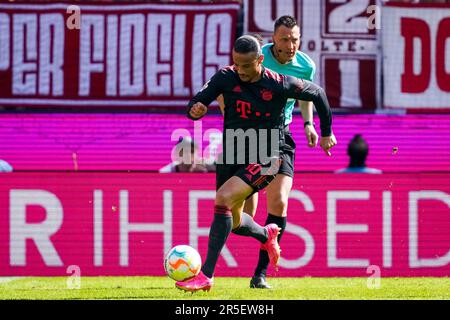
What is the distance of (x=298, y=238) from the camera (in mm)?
10531

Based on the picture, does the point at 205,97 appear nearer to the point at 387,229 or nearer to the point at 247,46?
the point at 247,46

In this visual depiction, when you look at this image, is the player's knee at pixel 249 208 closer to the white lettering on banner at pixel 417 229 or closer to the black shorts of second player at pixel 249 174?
the black shorts of second player at pixel 249 174

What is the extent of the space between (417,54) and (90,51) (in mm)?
4646

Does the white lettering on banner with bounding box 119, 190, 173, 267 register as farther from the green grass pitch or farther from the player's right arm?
the player's right arm

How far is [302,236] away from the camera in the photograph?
1054 centimetres

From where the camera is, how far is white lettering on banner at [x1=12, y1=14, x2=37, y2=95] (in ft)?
50.0

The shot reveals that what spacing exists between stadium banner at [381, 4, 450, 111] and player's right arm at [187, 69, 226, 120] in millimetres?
7799

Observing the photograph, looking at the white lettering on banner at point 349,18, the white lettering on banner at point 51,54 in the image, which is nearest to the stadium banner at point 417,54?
the white lettering on banner at point 349,18

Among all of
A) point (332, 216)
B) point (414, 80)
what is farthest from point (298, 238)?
point (414, 80)

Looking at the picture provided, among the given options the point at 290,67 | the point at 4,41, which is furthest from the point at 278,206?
the point at 4,41

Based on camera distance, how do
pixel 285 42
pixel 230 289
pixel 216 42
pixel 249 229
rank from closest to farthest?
pixel 249 229 → pixel 230 289 → pixel 285 42 → pixel 216 42

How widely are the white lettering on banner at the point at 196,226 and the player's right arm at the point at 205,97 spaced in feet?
9.96

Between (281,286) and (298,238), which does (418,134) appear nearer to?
(298,238)

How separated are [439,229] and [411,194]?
0.43 meters
